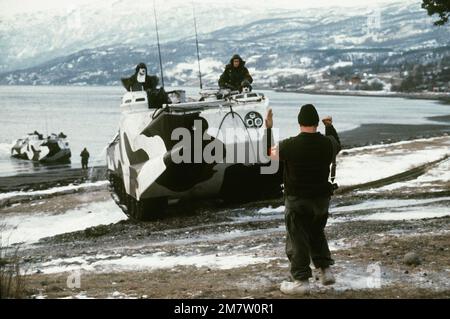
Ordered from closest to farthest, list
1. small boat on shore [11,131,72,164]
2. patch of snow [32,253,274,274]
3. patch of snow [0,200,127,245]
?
patch of snow [32,253,274,274]
patch of snow [0,200,127,245]
small boat on shore [11,131,72,164]

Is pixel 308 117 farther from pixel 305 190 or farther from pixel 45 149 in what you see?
pixel 45 149

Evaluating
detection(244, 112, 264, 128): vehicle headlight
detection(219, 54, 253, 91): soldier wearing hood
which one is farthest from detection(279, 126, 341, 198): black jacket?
detection(219, 54, 253, 91): soldier wearing hood

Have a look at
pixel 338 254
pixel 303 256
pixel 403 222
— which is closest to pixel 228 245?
pixel 338 254

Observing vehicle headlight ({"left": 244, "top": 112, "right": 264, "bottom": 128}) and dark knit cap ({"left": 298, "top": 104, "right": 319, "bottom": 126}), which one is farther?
vehicle headlight ({"left": 244, "top": 112, "right": 264, "bottom": 128})

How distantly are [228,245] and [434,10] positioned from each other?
9614mm

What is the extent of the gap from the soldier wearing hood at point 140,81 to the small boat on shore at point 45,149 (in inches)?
1302

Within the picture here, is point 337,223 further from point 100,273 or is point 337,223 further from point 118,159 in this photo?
point 118,159

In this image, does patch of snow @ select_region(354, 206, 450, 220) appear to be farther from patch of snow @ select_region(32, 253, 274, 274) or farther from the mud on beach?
patch of snow @ select_region(32, 253, 274, 274)

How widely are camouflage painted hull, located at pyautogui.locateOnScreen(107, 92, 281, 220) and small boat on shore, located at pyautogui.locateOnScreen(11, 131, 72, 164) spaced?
1340 inches

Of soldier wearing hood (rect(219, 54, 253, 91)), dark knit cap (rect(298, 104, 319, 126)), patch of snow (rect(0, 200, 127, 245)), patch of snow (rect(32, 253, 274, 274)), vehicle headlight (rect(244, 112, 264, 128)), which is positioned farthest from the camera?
patch of snow (rect(0, 200, 127, 245))

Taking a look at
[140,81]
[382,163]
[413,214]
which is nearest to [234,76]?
[140,81]

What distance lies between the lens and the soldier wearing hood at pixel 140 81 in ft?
45.2

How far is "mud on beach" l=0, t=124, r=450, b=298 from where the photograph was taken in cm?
658

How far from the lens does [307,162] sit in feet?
19.6
